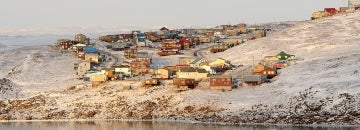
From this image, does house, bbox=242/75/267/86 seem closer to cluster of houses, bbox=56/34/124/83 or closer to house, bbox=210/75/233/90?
house, bbox=210/75/233/90

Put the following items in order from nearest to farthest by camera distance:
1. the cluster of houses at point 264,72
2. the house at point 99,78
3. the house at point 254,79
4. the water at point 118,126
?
the water at point 118,126 < the house at point 254,79 < the cluster of houses at point 264,72 < the house at point 99,78

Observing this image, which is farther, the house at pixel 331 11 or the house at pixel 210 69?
the house at pixel 331 11

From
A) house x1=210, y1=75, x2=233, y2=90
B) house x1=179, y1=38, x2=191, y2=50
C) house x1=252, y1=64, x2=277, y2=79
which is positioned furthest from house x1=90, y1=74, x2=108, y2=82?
house x1=179, y1=38, x2=191, y2=50

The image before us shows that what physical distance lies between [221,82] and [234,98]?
7004 millimetres

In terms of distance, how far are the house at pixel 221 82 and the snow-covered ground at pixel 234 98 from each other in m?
1.47

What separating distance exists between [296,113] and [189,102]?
1815 cm

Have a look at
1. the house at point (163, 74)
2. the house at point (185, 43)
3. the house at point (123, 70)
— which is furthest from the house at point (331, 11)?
the house at point (163, 74)

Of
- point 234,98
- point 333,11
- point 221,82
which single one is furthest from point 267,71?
point 333,11

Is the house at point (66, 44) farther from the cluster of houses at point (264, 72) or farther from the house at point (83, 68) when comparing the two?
the cluster of houses at point (264, 72)

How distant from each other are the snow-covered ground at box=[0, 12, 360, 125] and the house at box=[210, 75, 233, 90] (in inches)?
58.1

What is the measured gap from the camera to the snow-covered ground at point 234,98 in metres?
84.3

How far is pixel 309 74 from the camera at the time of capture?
10231 centimetres

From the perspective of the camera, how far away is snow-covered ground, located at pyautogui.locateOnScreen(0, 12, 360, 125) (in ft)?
277

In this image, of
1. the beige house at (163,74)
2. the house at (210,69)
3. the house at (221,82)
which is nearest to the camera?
the house at (221,82)
